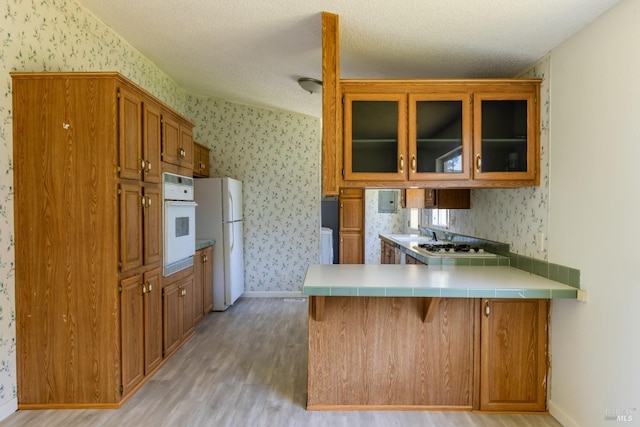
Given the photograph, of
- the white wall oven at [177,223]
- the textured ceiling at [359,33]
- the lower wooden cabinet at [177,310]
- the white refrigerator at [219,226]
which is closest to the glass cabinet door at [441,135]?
the textured ceiling at [359,33]

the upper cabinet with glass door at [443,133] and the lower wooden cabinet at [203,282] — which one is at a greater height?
the upper cabinet with glass door at [443,133]

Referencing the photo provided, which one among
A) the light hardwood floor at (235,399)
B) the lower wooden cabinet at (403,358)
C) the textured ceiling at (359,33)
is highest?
the textured ceiling at (359,33)

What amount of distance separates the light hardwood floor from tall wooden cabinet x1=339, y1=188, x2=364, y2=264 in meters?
2.20

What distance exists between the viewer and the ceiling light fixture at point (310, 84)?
3.50 meters

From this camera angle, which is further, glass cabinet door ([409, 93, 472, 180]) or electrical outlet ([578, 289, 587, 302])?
glass cabinet door ([409, 93, 472, 180])

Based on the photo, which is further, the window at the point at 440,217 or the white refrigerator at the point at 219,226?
the white refrigerator at the point at 219,226

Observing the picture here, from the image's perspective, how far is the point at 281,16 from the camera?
2.32 meters

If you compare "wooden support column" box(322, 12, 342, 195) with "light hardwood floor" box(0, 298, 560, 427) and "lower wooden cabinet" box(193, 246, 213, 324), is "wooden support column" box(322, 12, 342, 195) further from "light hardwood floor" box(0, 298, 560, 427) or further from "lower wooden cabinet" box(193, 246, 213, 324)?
"lower wooden cabinet" box(193, 246, 213, 324)

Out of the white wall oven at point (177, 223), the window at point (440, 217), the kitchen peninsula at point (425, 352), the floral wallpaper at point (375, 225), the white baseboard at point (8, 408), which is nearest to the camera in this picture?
the white baseboard at point (8, 408)

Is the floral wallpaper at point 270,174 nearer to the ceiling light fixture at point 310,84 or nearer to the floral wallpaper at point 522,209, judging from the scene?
the ceiling light fixture at point 310,84

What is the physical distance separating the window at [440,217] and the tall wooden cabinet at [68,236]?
11.0 ft

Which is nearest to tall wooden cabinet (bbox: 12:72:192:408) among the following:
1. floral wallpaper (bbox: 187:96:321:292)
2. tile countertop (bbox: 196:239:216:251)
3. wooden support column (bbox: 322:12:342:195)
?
wooden support column (bbox: 322:12:342:195)

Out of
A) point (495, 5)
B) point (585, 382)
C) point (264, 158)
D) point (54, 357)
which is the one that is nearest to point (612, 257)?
point (585, 382)

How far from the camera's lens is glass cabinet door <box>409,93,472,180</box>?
233 cm
